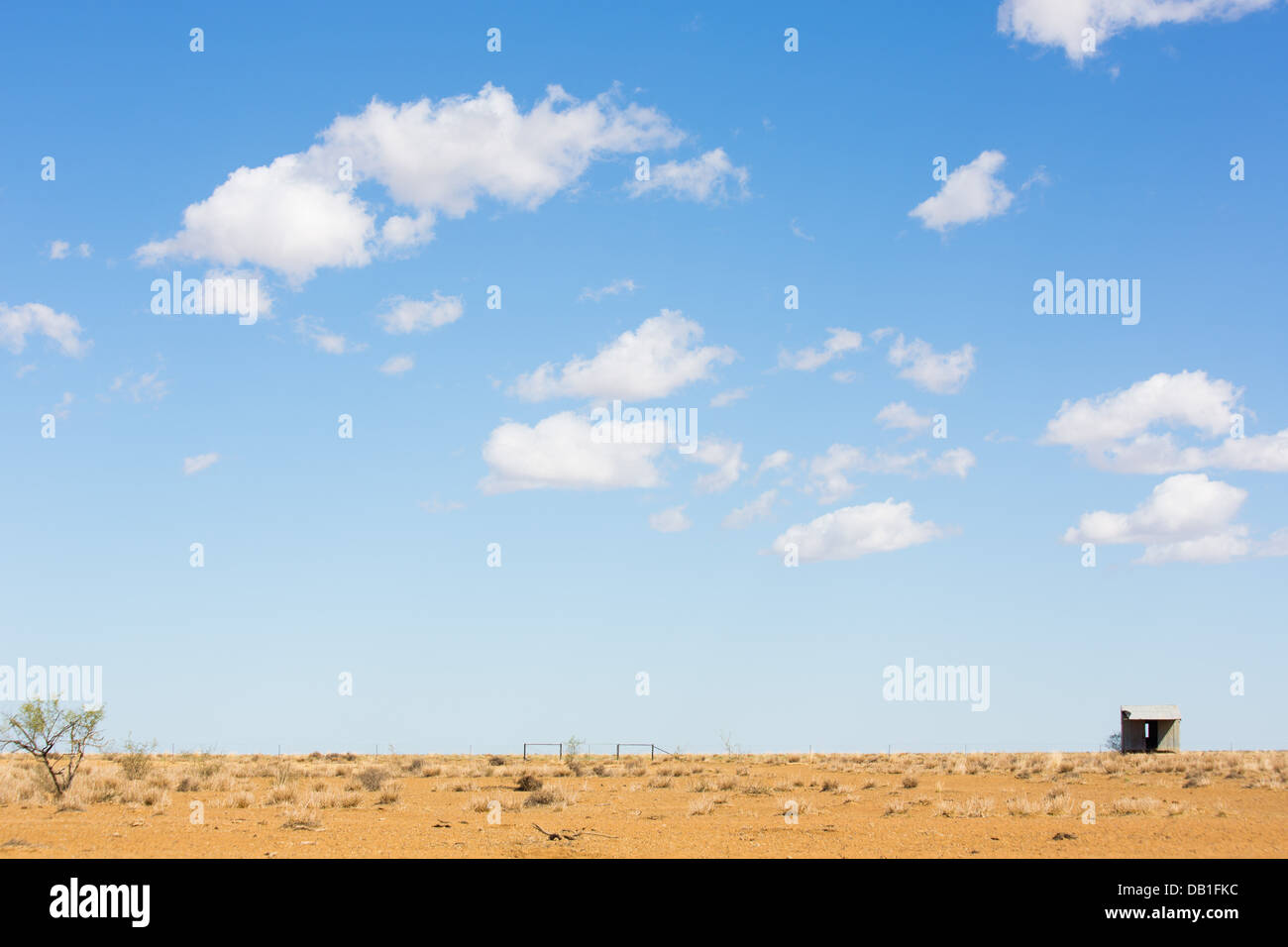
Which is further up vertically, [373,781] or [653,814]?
[653,814]

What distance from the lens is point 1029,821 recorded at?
867 inches

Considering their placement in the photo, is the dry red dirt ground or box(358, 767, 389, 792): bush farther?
box(358, 767, 389, 792): bush

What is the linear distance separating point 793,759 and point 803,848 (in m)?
36.2

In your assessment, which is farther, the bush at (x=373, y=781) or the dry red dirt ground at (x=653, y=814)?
the bush at (x=373, y=781)

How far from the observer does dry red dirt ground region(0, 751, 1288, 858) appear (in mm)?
18641

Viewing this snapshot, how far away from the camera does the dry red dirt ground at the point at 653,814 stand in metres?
18.6

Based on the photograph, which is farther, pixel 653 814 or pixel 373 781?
pixel 373 781

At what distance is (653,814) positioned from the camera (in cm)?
2445
